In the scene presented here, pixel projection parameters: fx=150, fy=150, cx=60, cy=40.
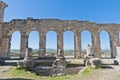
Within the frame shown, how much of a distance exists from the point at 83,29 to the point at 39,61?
1083 centimetres

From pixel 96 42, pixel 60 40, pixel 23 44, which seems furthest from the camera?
pixel 96 42

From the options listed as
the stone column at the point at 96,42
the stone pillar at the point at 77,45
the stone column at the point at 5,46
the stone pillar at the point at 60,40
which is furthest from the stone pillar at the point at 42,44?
the stone column at the point at 96,42

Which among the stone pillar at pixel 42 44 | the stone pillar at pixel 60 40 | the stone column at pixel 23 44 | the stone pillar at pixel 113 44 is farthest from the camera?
the stone pillar at pixel 113 44

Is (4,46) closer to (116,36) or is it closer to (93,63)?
(93,63)

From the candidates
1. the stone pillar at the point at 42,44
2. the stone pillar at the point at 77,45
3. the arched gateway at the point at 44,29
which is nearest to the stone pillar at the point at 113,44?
the arched gateway at the point at 44,29

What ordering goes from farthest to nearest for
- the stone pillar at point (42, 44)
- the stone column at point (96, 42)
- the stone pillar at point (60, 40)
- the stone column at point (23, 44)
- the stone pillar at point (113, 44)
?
the stone pillar at point (113, 44) → the stone column at point (96, 42) → the stone pillar at point (60, 40) → the stone pillar at point (42, 44) → the stone column at point (23, 44)

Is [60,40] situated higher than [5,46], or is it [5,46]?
[60,40]

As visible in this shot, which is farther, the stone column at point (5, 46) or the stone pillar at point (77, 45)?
the stone pillar at point (77, 45)

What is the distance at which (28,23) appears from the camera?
23.6 meters

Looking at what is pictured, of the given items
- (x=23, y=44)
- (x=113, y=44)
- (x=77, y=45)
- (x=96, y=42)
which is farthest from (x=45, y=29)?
(x=113, y=44)

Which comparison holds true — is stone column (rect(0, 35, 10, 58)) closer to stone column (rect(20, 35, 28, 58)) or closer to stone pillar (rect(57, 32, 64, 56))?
stone column (rect(20, 35, 28, 58))

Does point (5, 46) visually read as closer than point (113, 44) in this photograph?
Yes

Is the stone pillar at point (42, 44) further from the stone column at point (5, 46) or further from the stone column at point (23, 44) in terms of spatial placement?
the stone column at point (5, 46)

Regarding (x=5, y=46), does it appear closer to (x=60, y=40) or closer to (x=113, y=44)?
(x=60, y=40)
